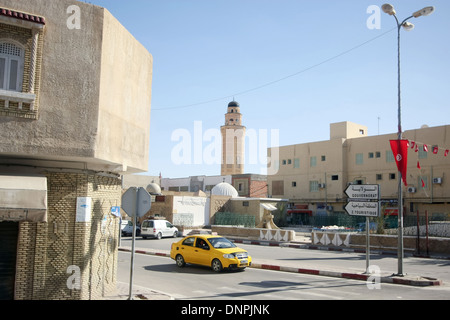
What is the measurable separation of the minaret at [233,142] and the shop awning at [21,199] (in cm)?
7506

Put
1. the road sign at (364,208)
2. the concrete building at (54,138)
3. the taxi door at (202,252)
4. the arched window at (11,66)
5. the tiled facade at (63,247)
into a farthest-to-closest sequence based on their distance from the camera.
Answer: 1. the taxi door at (202,252)
2. the road sign at (364,208)
3. the tiled facade at (63,247)
4. the arched window at (11,66)
5. the concrete building at (54,138)

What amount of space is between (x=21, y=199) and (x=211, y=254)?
9103mm

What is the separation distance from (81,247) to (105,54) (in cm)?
471

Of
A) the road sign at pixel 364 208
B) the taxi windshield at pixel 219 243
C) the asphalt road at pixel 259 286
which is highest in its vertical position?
the road sign at pixel 364 208

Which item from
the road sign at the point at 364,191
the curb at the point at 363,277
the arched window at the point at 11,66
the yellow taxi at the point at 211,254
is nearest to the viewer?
the arched window at the point at 11,66

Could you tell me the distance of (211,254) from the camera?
53.4 ft

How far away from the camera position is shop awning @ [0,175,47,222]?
8.34 m

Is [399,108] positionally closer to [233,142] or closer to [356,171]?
[356,171]

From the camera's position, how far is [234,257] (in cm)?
1593

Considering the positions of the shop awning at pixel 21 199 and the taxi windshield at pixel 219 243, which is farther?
the taxi windshield at pixel 219 243

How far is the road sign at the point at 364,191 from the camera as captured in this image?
1514cm

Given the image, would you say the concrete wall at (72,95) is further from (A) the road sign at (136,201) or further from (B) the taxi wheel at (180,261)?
(B) the taxi wheel at (180,261)

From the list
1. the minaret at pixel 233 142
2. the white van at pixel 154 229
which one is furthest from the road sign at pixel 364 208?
the minaret at pixel 233 142
